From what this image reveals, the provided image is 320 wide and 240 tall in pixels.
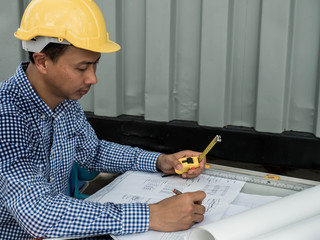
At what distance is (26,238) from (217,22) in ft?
6.33

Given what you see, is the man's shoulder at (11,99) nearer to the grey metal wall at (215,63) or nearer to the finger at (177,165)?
the finger at (177,165)

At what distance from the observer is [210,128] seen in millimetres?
2908

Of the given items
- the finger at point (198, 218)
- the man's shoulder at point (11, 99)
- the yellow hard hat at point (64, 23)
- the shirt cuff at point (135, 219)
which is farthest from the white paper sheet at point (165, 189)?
the yellow hard hat at point (64, 23)

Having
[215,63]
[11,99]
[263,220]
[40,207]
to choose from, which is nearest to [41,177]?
[40,207]

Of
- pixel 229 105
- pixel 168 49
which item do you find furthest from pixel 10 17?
pixel 229 105

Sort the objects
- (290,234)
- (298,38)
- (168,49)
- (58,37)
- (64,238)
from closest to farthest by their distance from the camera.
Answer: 1. (290,234)
2. (64,238)
3. (58,37)
4. (298,38)
5. (168,49)

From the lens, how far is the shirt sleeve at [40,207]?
1.14 metres

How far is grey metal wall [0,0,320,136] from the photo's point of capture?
2.63 m

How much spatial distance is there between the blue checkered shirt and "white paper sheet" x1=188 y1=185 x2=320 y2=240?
0.98 ft

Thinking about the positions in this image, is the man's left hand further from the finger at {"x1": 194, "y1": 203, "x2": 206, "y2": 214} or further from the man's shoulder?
the man's shoulder

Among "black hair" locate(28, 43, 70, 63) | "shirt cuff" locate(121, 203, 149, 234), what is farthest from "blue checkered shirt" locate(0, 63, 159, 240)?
"black hair" locate(28, 43, 70, 63)

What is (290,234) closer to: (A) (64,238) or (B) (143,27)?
(A) (64,238)

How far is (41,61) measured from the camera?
4.34 ft

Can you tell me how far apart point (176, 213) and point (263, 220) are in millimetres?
304
